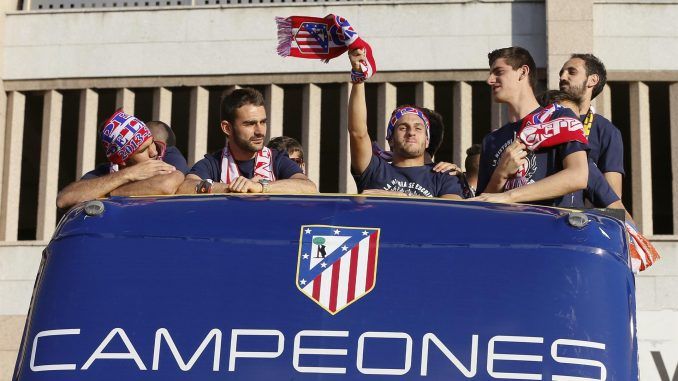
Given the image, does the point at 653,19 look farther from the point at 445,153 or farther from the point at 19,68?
the point at 19,68

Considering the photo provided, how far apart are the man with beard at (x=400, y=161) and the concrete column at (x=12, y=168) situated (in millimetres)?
14756

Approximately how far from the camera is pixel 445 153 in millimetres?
25781

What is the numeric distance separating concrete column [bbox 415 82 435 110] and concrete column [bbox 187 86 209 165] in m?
3.26

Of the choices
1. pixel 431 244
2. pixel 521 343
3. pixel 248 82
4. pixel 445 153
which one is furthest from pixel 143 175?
pixel 445 153

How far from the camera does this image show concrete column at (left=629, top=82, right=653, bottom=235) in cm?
2045

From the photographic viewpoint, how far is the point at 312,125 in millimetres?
21297

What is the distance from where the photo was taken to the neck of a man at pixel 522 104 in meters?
6.88

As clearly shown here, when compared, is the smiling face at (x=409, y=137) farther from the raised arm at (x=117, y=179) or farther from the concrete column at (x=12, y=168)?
the concrete column at (x=12, y=168)

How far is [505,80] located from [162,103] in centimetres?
1495

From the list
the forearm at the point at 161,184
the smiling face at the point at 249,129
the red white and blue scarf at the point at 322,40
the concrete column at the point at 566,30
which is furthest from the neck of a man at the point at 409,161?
the concrete column at the point at 566,30

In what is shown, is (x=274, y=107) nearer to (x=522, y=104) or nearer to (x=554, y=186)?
(x=522, y=104)

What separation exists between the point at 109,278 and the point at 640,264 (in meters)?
2.27

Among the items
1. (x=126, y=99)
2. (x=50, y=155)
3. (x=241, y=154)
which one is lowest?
(x=241, y=154)

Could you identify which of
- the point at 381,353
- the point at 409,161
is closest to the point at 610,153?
Result: the point at 409,161
